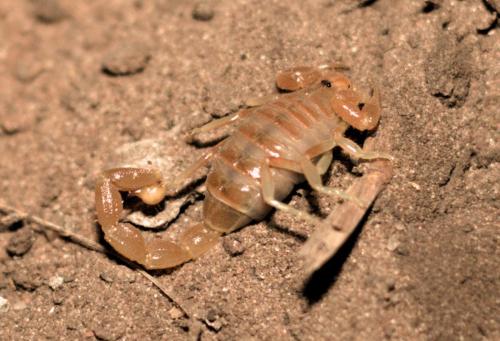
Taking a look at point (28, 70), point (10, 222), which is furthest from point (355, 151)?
point (28, 70)

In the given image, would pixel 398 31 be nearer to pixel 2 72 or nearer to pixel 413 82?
pixel 413 82

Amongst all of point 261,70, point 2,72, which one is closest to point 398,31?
point 261,70

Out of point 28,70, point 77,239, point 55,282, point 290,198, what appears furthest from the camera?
point 28,70

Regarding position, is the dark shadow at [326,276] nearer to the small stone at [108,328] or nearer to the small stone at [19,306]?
the small stone at [108,328]

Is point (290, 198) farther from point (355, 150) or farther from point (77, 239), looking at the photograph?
point (77, 239)

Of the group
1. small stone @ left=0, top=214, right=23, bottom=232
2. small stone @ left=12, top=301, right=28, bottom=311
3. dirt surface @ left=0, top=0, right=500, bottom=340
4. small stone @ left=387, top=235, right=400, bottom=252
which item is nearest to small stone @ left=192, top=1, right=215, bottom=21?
dirt surface @ left=0, top=0, right=500, bottom=340

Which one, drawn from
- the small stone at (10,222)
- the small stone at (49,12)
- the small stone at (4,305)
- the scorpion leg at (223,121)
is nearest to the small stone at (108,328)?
the small stone at (4,305)
